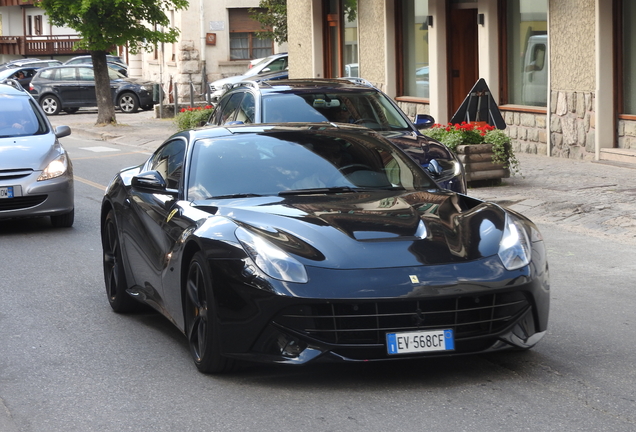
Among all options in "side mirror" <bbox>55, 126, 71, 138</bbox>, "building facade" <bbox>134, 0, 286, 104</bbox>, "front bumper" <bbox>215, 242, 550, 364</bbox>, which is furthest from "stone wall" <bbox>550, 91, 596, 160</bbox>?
"building facade" <bbox>134, 0, 286, 104</bbox>

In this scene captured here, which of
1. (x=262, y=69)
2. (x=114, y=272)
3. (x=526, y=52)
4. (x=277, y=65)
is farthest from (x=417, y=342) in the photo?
(x=277, y=65)

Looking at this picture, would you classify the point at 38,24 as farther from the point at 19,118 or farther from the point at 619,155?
the point at 19,118

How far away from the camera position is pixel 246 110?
1243 cm

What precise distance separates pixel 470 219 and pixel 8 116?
8.23 m

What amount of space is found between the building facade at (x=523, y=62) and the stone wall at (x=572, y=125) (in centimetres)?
2

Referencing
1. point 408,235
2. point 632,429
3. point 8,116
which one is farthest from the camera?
point 8,116

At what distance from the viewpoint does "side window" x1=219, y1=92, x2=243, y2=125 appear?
12.9 meters

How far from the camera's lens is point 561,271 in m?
8.83

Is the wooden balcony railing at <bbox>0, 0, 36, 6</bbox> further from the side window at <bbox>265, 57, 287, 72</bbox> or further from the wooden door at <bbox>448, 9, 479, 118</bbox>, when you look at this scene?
the wooden door at <bbox>448, 9, 479, 118</bbox>

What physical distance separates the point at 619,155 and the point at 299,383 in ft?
37.4

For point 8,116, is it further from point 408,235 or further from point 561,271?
point 408,235

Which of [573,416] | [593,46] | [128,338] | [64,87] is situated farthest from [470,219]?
[64,87]

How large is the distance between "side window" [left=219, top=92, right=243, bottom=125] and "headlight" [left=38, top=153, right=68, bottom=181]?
6.49 ft

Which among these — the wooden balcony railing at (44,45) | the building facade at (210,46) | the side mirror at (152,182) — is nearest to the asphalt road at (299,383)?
the side mirror at (152,182)
